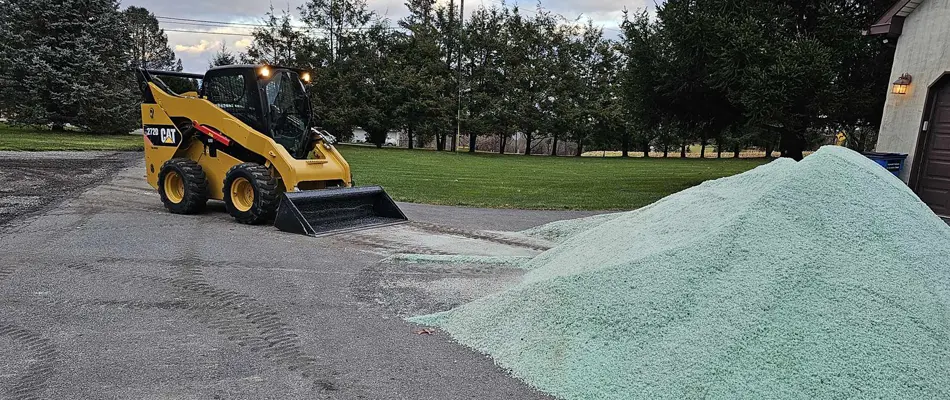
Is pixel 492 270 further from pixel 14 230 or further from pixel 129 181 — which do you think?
pixel 129 181

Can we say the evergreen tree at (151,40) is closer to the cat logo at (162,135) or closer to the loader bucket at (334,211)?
the cat logo at (162,135)

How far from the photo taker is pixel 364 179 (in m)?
13.5

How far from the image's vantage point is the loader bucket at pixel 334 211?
251 inches

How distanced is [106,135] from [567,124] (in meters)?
23.7

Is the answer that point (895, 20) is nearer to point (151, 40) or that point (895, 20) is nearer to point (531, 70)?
point (531, 70)

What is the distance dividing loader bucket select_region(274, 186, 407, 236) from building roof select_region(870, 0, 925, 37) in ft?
26.3

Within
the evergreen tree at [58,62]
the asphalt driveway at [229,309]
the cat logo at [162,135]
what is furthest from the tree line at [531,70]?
the cat logo at [162,135]

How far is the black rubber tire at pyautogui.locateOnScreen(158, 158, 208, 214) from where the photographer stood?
24.2 feet

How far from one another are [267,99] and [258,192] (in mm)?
1284

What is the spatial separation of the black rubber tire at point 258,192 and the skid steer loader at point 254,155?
1 cm

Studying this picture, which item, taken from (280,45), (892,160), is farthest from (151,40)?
(892,160)

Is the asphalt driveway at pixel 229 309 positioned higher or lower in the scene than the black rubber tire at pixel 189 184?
lower

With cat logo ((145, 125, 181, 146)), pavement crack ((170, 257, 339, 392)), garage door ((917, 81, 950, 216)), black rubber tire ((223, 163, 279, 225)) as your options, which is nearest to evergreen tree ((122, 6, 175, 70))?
cat logo ((145, 125, 181, 146))

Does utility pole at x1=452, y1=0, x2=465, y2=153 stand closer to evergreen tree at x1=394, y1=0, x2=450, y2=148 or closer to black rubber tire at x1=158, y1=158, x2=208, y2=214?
evergreen tree at x1=394, y1=0, x2=450, y2=148
